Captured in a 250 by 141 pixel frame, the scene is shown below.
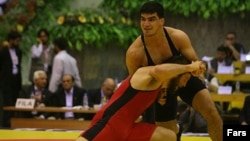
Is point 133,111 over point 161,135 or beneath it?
over

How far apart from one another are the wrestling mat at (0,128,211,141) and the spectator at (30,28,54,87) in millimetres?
2513

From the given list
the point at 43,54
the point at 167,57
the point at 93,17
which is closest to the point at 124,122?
the point at 167,57

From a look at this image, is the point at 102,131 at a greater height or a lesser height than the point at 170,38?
lesser

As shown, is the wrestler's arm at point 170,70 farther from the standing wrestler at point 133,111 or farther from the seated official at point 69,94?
the seated official at point 69,94

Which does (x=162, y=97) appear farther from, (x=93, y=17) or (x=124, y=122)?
(x=93, y=17)

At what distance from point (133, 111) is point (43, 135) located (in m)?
2.23

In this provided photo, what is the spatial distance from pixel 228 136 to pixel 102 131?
79 cm

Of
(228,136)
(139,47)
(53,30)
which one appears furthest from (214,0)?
(228,136)

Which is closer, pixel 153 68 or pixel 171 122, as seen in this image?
pixel 153 68

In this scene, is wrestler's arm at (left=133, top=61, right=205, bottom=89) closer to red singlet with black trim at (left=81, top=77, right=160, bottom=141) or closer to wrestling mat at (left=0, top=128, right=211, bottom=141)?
red singlet with black trim at (left=81, top=77, right=160, bottom=141)

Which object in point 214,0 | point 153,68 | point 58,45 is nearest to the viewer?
point 153,68

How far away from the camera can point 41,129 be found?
28.2 feet

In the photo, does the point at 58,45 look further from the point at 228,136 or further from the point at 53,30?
the point at 228,136

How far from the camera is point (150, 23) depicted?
6.39 metres
